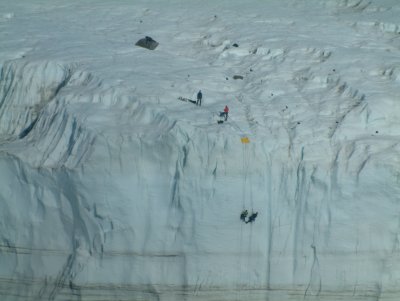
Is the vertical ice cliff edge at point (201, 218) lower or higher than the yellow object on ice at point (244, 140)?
lower

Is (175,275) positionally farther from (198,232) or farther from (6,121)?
(6,121)

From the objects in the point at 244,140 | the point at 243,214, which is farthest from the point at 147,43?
the point at 243,214

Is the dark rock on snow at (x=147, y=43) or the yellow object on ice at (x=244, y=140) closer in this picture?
the yellow object on ice at (x=244, y=140)

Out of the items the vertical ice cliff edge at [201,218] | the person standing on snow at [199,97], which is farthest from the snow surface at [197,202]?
the person standing on snow at [199,97]

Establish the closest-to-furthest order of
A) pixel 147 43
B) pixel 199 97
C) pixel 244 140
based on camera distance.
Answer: pixel 244 140 → pixel 199 97 → pixel 147 43

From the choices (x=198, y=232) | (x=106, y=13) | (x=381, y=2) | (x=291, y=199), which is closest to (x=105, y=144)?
(x=198, y=232)

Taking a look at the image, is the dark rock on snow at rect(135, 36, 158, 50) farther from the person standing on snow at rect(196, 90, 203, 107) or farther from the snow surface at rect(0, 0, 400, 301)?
the person standing on snow at rect(196, 90, 203, 107)

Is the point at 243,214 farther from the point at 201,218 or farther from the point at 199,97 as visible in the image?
the point at 199,97

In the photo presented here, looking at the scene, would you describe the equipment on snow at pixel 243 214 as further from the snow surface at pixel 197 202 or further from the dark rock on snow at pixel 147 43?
the dark rock on snow at pixel 147 43

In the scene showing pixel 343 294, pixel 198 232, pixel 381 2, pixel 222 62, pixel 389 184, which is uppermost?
pixel 381 2
